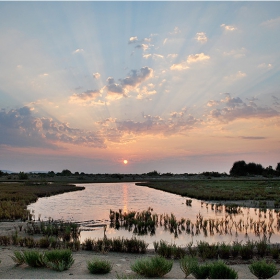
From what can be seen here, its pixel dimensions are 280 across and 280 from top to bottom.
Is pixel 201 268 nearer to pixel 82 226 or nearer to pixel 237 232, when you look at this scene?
pixel 237 232

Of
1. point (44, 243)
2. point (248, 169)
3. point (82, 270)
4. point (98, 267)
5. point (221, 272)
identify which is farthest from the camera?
point (248, 169)

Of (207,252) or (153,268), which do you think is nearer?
(153,268)

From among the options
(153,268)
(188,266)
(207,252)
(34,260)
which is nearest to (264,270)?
(188,266)

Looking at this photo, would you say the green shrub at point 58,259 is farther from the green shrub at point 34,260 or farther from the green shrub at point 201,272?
the green shrub at point 201,272

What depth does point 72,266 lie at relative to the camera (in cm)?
1116

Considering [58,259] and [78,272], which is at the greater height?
[58,259]

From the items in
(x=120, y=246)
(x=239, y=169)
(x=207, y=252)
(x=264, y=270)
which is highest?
(x=239, y=169)

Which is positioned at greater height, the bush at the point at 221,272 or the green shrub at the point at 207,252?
the bush at the point at 221,272

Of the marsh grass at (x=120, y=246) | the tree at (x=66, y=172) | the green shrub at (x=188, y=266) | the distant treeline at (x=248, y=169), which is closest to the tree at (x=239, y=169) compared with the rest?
the distant treeline at (x=248, y=169)

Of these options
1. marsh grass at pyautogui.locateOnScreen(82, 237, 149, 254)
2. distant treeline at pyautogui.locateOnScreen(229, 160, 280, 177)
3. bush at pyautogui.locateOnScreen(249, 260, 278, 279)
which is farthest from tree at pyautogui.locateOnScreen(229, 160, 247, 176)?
bush at pyautogui.locateOnScreen(249, 260, 278, 279)

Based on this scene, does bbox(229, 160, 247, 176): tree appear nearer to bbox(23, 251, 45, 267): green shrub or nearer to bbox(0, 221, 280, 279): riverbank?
bbox(0, 221, 280, 279): riverbank

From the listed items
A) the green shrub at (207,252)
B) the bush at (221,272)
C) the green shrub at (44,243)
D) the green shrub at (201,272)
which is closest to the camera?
the bush at (221,272)

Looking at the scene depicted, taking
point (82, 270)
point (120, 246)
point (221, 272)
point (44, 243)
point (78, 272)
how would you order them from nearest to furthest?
point (221, 272)
point (78, 272)
point (82, 270)
point (120, 246)
point (44, 243)

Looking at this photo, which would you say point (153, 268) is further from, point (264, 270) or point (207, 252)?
point (207, 252)
